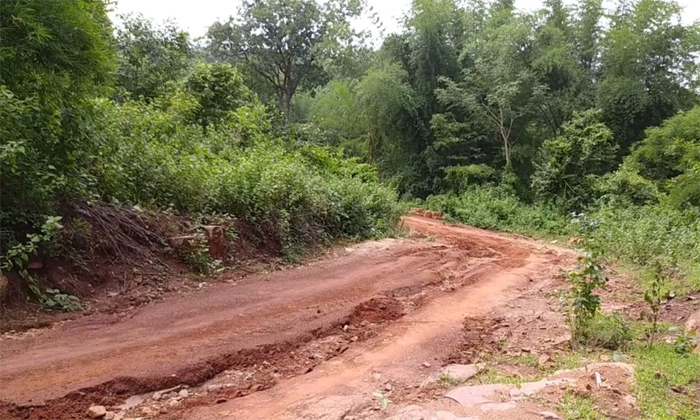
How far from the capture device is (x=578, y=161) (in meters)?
16.0

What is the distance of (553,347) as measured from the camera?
178 inches

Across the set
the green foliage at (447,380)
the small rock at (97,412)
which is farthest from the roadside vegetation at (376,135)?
the small rock at (97,412)

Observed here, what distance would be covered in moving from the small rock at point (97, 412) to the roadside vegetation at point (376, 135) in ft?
6.97

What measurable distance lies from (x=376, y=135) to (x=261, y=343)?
58.5 feet

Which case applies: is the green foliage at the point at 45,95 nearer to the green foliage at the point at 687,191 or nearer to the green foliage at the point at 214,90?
the green foliage at the point at 214,90

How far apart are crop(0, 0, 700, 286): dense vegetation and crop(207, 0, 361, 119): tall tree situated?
110 millimetres

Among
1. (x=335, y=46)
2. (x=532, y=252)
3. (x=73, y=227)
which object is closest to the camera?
(x=73, y=227)

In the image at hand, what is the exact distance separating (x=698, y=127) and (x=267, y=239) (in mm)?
12897

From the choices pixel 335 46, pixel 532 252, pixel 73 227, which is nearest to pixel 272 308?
pixel 73 227

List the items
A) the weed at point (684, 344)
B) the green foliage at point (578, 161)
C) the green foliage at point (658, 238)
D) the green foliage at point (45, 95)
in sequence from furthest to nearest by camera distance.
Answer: the green foliage at point (578, 161) < the green foliage at point (658, 238) < the green foliage at point (45, 95) < the weed at point (684, 344)

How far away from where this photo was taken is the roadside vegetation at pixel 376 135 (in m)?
4.82

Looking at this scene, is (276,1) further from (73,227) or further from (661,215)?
(73,227)

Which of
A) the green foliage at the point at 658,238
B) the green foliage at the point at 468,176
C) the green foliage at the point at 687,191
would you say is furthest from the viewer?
the green foliage at the point at 468,176

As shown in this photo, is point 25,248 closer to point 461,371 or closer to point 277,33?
point 461,371
